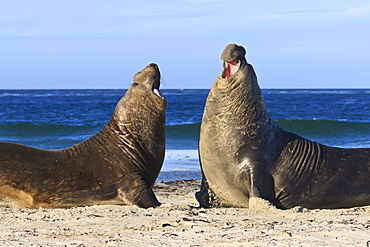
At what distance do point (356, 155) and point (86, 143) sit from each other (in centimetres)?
336

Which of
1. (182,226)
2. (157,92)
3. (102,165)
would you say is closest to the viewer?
(182,226)

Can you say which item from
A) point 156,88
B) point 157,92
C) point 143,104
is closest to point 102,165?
point 143,104

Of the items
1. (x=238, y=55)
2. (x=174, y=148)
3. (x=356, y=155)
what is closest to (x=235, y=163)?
(x=238, y=55)

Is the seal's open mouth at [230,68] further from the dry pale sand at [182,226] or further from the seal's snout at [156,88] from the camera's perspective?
the dry pale sand at [182,226]

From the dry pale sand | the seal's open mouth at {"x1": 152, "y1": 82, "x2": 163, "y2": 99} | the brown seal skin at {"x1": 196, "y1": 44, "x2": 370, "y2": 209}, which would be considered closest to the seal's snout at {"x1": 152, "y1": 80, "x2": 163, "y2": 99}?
the seal's open mouth at {"x1": 152, "y1": 82, "x2": 163, "y2": 99}

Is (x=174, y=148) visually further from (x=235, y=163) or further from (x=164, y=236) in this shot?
(x=164, y=236)

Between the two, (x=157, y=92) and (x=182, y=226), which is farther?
(x=157, y=92)

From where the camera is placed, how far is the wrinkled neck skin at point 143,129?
283 inches

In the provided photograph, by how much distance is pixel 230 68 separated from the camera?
708cm

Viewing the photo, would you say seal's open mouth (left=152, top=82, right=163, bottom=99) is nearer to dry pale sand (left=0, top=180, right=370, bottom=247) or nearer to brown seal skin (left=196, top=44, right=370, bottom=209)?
brown seal skin (left=196, top=44, right=370, bottom=209)

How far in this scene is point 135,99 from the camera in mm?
7473

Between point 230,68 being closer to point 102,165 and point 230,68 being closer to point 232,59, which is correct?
point 232,59

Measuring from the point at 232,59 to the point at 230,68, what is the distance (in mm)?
252

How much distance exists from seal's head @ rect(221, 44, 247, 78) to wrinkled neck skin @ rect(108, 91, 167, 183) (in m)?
0.89
